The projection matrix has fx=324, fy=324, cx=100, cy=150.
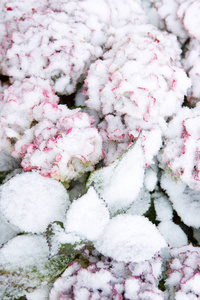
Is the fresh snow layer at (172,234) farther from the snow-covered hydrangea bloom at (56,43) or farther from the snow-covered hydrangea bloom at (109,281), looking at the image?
the snow-covered hydrangea bloom at (56,43)

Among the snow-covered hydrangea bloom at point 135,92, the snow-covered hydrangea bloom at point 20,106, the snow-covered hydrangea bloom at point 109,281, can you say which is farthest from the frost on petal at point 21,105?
the snow-covered hydrangea bloom at point 109,281

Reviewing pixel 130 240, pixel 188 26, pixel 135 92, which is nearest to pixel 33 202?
pixel 130 240

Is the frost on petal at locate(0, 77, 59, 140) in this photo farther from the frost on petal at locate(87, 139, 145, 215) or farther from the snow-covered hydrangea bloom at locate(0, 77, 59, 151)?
the frost on petal at locate(87, 139, 145, 215)

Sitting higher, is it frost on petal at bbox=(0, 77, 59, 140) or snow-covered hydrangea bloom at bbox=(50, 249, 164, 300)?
frost on petal at bbox=(0, 77, 59, 140)

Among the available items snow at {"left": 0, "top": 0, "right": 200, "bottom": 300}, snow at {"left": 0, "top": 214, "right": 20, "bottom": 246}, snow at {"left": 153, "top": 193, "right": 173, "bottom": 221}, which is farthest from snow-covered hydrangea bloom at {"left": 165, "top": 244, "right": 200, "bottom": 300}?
snow at {"left": 0, "top": 214, "right": 20, "bottom": 246}

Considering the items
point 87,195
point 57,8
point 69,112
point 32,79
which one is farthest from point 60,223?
point 57,8

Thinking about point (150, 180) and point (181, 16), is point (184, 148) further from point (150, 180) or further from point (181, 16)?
point (181, 16)

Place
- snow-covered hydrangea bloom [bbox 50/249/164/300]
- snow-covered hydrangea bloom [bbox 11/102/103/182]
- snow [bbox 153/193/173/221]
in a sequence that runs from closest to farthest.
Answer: snow-covered hydrangea bloom [bbox 50/249/164/300] < snow-covered hydrangea bloom [bbox 11/102/103/182] < snow [bbox 153/193/173/221]
